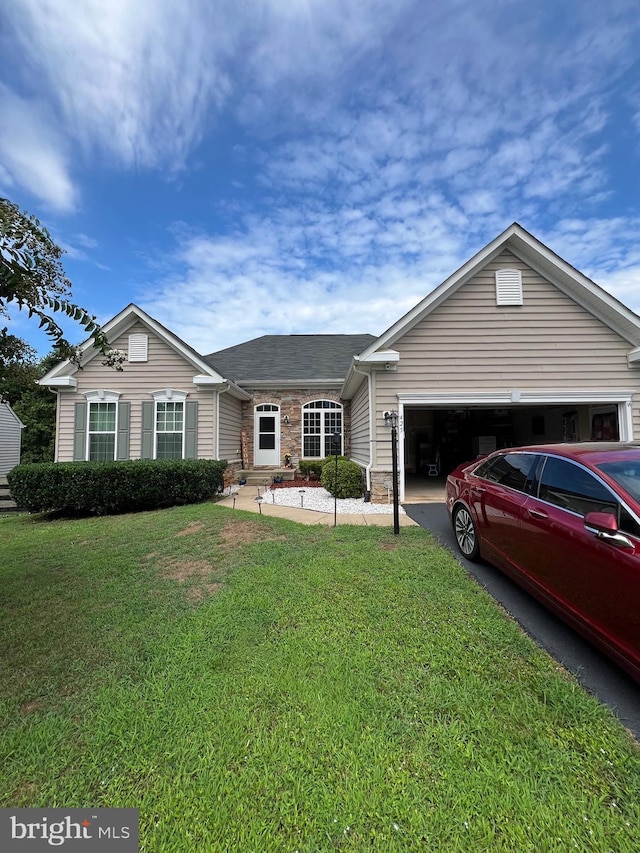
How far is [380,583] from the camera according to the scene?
4.12 metres

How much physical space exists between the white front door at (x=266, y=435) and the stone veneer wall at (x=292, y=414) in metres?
0.16

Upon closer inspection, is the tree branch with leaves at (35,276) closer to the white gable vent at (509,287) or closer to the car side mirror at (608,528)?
the car side mirror at (608,528)

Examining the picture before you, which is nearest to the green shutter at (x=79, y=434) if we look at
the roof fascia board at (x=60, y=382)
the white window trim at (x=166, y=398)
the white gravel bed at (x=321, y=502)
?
the roof fascia board at (x=60, y=382)

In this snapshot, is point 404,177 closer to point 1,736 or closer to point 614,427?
point 614,427

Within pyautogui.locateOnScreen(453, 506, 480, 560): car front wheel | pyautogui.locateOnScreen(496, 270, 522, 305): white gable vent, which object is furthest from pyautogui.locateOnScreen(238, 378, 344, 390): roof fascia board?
pyautogui.locateOnScreen(453, 506, 480, 560): car front wheel

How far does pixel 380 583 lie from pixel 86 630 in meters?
2.90

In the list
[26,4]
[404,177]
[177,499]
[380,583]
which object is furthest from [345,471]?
[26,4]

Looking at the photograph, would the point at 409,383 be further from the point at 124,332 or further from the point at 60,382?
the point at 60,382

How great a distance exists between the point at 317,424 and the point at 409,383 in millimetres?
5748

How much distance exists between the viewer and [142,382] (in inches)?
465

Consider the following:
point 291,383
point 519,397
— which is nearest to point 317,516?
point 519,397

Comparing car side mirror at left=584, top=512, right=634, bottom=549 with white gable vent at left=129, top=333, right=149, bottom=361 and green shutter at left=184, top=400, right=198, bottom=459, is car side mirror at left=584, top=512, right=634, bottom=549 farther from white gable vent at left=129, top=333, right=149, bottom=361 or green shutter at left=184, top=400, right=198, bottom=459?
white gable vent at left=129, top=333, right=149, bottom=361

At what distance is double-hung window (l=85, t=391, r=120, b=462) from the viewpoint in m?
11.7

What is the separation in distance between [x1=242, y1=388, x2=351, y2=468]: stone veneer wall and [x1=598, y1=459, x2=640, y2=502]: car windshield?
37.2 ft
